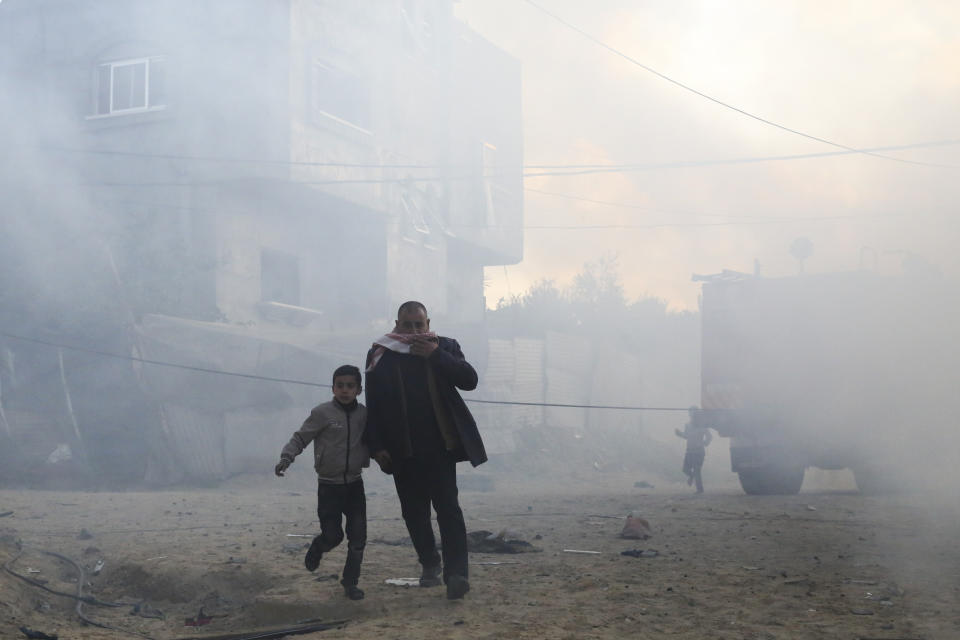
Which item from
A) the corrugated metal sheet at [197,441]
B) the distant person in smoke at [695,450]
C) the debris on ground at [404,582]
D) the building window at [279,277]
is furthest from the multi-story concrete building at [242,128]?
the debris on ground at [404,582]

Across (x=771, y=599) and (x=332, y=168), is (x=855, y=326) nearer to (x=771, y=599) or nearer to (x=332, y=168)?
(x=771, y=599)

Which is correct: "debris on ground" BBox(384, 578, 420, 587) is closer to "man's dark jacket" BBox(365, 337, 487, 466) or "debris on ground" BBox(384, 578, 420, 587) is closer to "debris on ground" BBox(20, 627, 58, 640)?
"man's dark jacket" BBox(365, 337, 487, 466)

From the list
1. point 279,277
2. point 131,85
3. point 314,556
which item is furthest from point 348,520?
point 131,85

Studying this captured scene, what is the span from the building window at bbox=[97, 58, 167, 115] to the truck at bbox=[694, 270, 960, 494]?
30.7 feet

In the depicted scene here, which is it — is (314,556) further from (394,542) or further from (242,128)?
(242,128)

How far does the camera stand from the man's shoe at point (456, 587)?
14.0 ft

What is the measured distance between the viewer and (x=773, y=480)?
1050cm

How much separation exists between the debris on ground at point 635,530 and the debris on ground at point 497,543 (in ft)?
2.59

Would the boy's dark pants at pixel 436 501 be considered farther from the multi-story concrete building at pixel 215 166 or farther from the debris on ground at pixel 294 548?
the multi-story concrete building at pixel 215 166

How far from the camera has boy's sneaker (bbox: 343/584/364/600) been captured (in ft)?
14.5

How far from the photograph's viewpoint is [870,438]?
961 centimetres

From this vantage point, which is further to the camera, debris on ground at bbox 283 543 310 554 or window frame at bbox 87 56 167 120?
window frame at bbox 87 56 167 120

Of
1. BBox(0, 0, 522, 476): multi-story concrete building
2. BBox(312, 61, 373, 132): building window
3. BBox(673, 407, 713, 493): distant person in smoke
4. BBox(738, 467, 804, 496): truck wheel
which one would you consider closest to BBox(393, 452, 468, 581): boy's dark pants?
BBox(738, 467, 804, 496): truck wheel

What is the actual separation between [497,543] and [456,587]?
77.1 inches
